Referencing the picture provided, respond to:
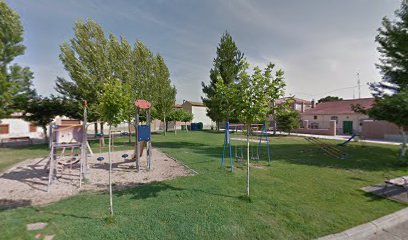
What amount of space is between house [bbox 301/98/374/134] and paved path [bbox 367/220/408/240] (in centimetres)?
2694

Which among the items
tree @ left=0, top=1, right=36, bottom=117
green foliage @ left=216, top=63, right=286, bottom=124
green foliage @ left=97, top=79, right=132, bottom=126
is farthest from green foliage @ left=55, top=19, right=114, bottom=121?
green foliage @ left=216, top=63, right=286, bottom=124

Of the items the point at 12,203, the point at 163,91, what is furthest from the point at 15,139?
the point at 12,203

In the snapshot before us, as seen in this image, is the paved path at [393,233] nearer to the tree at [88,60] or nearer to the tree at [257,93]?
the tree at [257,93]

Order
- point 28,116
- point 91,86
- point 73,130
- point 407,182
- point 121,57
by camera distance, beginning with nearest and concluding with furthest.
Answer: point 407,182, point 73,130, point 91,86, point 121,57, point 28,116

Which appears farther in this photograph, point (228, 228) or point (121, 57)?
point (121, 57)

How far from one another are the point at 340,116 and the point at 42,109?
131ft

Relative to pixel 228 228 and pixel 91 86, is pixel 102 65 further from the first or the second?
pixel 228 228

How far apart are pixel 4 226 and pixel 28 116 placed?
2013cm

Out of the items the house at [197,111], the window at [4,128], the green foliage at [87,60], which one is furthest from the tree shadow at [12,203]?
the house at [197,111]

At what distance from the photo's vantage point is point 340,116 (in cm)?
3039

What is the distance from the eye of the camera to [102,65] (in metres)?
15.5

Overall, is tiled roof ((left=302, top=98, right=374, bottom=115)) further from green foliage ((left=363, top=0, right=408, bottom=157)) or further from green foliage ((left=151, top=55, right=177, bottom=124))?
green foliage ((left=151, top=55, right=177, bottom=124))

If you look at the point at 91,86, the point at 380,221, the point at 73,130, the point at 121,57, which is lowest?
the point at 380,221

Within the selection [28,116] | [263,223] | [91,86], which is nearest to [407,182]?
[263,223]
